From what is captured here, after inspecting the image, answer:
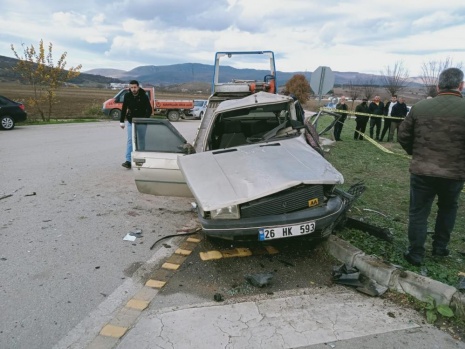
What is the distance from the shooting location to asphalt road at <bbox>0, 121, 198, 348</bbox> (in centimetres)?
281

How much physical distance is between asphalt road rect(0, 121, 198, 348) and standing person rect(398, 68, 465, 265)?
291cm

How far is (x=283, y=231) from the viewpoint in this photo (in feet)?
10.7

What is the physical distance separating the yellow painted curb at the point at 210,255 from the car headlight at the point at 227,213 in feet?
2.17

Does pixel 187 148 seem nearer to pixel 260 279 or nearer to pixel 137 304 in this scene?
pixel 260 279

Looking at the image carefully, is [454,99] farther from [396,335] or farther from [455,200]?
[396,335]

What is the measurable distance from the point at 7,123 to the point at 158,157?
12938 millimetres

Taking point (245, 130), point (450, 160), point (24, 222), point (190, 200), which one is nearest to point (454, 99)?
point (450, 160)

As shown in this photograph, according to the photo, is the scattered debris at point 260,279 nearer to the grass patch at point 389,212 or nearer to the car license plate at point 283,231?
the car license plate at point 283,231

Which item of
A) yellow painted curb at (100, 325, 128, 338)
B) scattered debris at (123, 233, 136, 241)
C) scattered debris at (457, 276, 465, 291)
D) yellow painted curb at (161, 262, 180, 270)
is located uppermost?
scattered debris at (457, 276, 465, 291)

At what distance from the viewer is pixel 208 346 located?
2.44 meters

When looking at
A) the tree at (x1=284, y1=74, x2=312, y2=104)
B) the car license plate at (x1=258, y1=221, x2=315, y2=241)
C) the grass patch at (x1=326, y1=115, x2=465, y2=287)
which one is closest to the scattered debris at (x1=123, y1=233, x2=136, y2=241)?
the car license plate at (x1=258, y1=221, x2=315, y2=241)

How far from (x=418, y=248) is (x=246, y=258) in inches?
69.9

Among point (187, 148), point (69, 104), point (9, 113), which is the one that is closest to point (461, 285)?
point (187, 148)

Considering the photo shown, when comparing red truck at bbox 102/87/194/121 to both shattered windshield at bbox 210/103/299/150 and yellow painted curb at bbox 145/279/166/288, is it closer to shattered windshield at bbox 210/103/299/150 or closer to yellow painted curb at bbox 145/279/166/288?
shattered windshield at bbox 210/103/299/150
